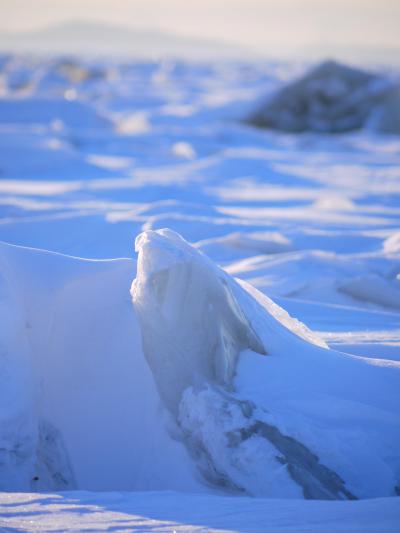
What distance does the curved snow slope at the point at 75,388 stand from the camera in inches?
91.4

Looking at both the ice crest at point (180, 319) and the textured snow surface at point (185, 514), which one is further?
Answer: the ice crest at point (180, 319)

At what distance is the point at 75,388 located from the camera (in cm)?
248

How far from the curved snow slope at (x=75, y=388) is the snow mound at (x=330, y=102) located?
15097 mm

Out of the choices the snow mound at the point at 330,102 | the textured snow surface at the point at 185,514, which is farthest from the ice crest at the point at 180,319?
the snow mound at the point at 330,102

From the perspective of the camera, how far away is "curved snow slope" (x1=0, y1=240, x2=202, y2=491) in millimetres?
2320

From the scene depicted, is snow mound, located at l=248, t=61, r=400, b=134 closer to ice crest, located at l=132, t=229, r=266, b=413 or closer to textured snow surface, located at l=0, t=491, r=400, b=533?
ice crest, located at l=132, t=229, r=266, b=413

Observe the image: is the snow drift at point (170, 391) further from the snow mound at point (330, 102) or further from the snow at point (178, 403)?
the snow mound at point (330, 102)

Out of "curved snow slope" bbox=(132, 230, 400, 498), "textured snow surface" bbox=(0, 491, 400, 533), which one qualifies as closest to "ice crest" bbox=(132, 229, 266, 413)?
"curved snow slope" bbox=(132, 230, 400, 498)

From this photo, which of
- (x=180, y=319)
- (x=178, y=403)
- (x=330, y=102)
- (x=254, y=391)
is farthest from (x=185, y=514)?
(x=330, y=102)

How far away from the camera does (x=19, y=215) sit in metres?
6.87

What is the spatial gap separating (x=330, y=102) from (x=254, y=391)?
1620cm

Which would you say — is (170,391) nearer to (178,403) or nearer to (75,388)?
(178,403)

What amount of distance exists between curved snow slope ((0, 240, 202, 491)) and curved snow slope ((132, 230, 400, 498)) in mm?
98

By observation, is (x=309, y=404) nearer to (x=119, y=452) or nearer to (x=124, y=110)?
(x=119, y=452)
